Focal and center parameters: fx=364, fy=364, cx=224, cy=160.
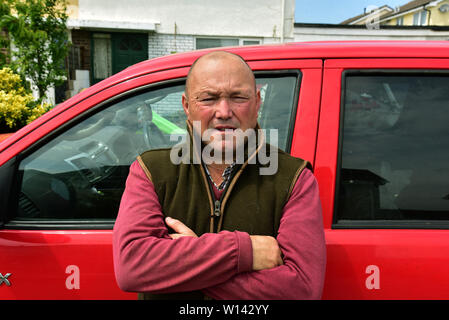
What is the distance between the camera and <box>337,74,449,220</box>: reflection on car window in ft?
4.73

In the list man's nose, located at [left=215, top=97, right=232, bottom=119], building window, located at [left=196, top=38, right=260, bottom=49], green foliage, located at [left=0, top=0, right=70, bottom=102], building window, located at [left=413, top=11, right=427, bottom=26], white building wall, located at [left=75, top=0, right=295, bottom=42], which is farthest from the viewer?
building window, located at [left=413, top=11, right=427, bottom=26]

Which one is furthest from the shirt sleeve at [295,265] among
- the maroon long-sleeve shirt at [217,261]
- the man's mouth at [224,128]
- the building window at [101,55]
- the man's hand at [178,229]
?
the building window at [101,55]

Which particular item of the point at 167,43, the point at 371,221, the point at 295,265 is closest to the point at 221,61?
the point at 295,265

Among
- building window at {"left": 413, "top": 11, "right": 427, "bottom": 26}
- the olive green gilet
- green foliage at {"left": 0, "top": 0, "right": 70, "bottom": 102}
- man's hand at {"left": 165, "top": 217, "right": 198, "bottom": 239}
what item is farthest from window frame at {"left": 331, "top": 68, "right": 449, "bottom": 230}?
building window at {"left": 413, "top": 11, "right": 427, "bottom": 26}

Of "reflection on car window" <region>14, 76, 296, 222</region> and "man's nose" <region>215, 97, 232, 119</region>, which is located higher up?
"man's nose" <region>215, 97, 232, 119</region>

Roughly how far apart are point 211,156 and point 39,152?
0.76 meters

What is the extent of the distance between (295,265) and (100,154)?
100cm

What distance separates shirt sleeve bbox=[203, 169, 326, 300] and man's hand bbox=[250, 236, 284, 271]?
0.05 feet

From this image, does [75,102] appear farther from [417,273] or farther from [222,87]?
[417,273]

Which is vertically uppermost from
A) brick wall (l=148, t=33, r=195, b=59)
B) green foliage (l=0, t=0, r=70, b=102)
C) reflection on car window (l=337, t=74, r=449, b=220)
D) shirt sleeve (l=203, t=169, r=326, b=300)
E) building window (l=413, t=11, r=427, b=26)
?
building window (l=413, t=11, r=427, b=26)

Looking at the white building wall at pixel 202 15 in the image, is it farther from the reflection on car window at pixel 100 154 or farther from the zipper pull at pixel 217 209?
the zipper pull at pixel 217 209

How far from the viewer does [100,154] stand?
5.40ft

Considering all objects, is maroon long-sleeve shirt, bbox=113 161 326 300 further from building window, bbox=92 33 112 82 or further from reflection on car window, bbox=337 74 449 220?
building window, bbox=92 33 112 82

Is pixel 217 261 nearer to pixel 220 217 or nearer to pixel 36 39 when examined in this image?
pixel 220 217
